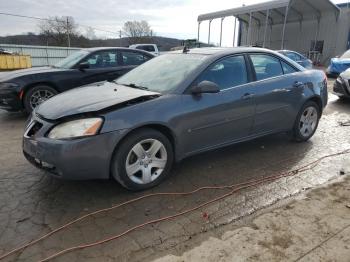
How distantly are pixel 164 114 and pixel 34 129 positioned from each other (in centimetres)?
143

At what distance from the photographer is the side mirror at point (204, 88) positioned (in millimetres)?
3748

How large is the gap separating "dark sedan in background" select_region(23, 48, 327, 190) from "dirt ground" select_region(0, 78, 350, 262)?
0.33 meters

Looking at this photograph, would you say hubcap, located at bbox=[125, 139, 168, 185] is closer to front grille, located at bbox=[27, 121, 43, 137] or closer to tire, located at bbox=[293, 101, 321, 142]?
front grille, located at bbox=[27, 121, 43, 137]

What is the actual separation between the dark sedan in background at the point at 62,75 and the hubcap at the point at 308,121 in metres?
4.49

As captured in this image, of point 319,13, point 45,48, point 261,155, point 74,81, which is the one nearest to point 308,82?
point 261,155

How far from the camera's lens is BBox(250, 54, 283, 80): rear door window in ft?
14.9

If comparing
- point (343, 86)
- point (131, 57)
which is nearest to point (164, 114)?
point (131, 57)

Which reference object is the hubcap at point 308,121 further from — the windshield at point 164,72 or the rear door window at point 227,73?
the windshield at point 164,72

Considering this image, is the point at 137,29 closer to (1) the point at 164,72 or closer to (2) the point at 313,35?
(2) the point at 313,35

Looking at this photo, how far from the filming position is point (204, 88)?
12.3 ft

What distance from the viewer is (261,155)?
4.74 m

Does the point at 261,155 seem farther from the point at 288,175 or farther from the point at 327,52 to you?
the point at 327,52

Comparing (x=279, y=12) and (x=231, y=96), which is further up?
(x=279, y=12)

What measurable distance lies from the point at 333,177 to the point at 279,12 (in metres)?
Result: 28.5
